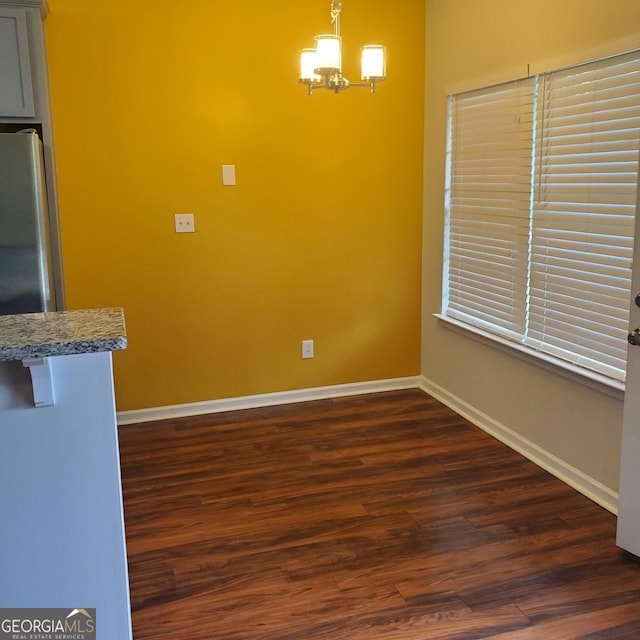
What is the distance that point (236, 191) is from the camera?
3.77 metres

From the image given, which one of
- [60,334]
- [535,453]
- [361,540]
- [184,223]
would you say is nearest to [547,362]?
[535,453]

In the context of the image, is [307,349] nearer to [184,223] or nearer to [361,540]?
[184,223]

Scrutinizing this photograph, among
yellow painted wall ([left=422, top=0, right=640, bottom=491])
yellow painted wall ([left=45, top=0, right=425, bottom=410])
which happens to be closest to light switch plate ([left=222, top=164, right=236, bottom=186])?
yellow painted wall ([left=45, top=0, right=425, bottom=410])

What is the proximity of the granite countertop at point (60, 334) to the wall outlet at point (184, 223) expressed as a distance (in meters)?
2.07

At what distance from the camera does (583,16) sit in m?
2.68

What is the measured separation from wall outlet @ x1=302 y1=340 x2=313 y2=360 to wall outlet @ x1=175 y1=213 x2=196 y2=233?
963 millimetres

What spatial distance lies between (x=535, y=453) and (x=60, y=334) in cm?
244

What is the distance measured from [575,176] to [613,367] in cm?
82

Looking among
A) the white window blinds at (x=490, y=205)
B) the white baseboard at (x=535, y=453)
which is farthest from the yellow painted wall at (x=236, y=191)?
Answer: the white baseboard at (x=535, y=453)

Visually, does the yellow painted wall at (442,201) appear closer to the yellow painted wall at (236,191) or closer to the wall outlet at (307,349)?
the yellow painted wall at (236,191)

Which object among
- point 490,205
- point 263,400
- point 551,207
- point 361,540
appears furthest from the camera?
point 263,400

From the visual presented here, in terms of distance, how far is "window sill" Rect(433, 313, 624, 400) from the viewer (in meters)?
2.69

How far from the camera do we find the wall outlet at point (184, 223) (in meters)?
3.70

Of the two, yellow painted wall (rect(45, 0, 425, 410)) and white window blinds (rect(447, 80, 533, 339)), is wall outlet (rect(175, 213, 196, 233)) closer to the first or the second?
yellow painted wall (rect(45, 0, 425, 410))
